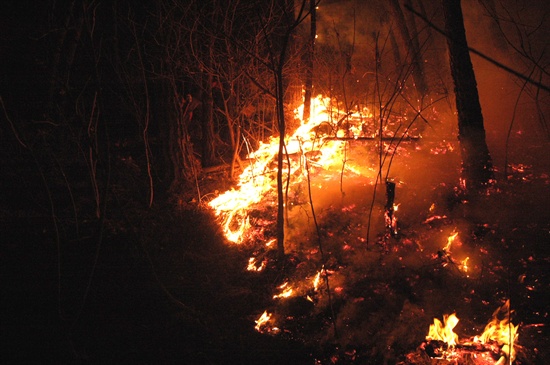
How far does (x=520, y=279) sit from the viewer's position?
193 inches

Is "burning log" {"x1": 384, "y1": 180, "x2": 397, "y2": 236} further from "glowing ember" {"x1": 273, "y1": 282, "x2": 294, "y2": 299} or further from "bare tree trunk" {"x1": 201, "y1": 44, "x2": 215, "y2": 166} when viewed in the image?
"bare tree trunk" {"x1": 201, "y1": 44, "x2": 215, "y2": 166}

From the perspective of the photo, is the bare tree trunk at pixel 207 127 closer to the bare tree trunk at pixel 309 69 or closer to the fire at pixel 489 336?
the bare tree trunk at pixel 309 69

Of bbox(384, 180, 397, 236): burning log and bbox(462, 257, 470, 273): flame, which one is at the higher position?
bbox(384, 180, 397, 236): burning log

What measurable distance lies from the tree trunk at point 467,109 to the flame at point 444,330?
3.63 meters

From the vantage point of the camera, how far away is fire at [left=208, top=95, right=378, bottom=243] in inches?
310

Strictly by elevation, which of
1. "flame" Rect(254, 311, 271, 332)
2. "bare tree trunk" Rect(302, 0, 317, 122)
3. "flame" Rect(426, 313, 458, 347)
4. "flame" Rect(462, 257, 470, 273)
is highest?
"bare tree trunk" Rect(302, 0, 317, 122)

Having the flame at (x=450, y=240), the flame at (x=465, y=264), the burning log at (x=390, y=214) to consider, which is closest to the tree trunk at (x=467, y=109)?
the flame at (x=450, y=240)

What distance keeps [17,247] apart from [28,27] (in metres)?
6.98

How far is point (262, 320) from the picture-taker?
5219 mm

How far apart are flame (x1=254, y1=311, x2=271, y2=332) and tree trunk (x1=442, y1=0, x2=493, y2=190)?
494 cm

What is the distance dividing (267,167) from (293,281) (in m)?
4.34

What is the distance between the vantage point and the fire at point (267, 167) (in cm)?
788

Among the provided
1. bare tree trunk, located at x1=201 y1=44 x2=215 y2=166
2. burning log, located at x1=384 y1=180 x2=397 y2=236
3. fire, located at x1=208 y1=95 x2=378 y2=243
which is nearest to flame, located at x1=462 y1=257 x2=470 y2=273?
burning log, located at x1=384 y1=180 x2=397 y2=236

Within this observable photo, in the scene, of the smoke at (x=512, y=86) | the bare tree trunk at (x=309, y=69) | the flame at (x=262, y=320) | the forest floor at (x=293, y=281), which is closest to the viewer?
the forest floor at (x=293, y=281)
